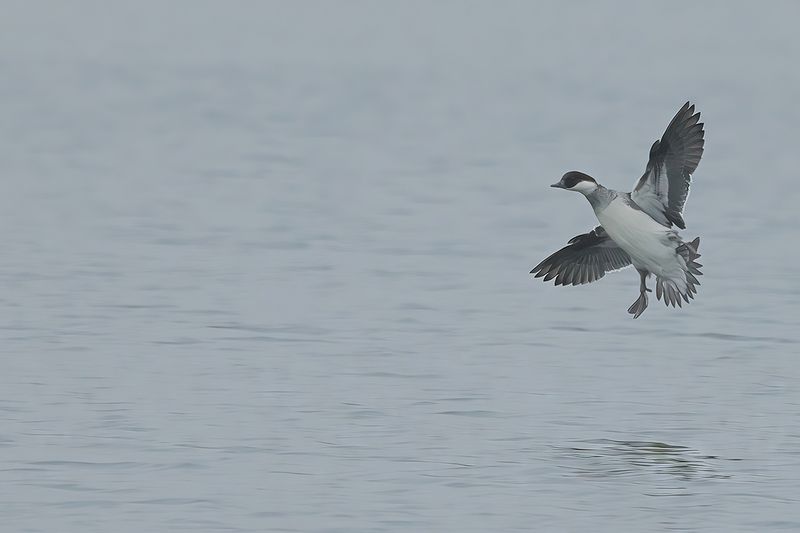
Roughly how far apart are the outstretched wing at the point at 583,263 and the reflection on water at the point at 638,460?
3.10m

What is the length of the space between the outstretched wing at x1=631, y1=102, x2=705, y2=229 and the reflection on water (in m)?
2.44

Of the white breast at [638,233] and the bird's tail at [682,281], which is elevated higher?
the white breast at [638,233]

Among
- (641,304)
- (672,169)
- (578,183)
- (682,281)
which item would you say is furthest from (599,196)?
(641,304)

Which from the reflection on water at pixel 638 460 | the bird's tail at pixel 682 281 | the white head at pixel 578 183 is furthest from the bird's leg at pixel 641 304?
the reflection on water at pixel 638 460

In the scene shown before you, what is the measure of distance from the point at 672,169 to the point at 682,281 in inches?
36.1

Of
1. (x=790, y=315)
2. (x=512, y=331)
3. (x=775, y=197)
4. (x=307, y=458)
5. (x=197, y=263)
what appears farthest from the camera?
(x=775, y=197)

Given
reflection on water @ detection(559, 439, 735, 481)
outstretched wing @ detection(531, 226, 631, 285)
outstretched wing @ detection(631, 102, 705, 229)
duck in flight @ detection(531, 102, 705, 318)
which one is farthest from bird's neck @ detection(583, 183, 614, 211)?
reflection on water @ detection(559, 439, 735, 481)

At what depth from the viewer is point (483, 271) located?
21.3m

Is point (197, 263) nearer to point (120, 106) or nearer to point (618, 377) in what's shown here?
point (618, 377)

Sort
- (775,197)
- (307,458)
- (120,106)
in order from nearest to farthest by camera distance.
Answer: (307,458)
(775,197)
(120,106)

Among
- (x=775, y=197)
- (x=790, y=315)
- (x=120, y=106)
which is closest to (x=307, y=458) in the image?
(x=790, y=315)

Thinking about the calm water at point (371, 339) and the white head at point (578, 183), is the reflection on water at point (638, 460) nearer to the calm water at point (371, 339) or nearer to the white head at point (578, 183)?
the calm water at point (371, 339)

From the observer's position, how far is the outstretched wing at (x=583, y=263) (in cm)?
1681

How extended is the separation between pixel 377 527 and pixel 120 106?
117 ft
